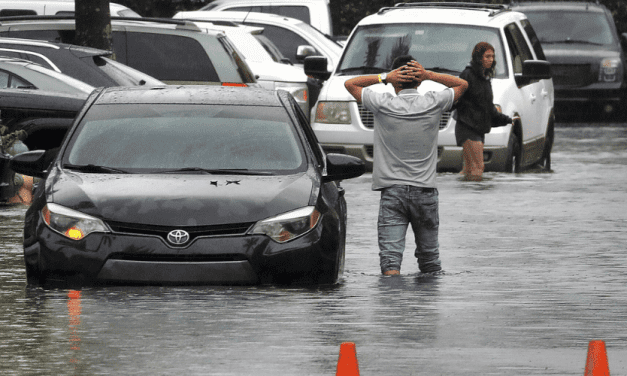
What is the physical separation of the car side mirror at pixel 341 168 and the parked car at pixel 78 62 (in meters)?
6.07

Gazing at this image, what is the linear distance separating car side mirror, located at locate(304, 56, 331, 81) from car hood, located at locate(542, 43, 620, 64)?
945 cm

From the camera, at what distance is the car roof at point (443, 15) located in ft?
56.6

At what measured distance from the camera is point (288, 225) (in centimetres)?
830

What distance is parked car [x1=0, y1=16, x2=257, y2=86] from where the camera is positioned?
16.7 metres

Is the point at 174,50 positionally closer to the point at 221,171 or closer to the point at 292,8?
the point at 221,171

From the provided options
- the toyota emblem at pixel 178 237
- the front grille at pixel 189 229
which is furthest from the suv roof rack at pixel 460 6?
the toyota emblem at pixel 178 237

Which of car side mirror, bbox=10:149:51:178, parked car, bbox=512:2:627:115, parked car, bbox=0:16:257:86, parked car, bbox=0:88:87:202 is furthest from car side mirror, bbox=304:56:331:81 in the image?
parked car, bbox=512:2:627:115

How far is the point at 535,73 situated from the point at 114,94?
26.3ft

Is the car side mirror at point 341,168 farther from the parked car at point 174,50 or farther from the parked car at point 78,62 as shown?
the parked car at point 174,50

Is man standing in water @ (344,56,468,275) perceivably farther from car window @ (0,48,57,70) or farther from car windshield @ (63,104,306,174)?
car window @ (0,48,57,70)

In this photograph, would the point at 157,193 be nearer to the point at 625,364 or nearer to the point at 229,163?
the point at 229,163

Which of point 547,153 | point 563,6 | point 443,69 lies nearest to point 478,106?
point 443,69

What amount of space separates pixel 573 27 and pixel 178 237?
19.5 metres

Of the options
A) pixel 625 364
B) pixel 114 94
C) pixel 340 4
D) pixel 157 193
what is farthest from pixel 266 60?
pixel 340 4
